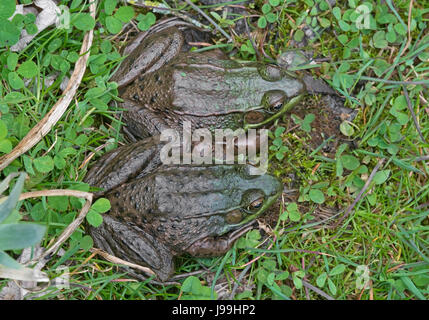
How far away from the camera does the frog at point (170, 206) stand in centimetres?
299

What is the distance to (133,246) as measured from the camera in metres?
3.05

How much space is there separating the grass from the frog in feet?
0.57

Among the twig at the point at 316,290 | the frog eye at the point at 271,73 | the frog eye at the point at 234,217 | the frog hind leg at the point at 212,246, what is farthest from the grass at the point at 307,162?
the frog eye at the point at 271,73

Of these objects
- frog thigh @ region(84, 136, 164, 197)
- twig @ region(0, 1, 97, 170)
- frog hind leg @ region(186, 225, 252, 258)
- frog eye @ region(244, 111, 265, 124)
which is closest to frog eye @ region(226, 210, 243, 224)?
frog hind leg @ region(186, 225, 252, 258)

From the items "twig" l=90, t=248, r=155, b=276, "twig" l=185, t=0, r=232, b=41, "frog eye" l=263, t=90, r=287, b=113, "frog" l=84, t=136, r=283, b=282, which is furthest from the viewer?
"twig" l=185, t=0, r=232, b=41

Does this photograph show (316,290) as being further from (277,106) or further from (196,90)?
(196,90)

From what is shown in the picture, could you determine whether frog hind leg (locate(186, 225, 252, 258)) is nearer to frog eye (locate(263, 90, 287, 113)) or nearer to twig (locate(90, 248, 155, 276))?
twig (locate(90, 248, 155, 276))

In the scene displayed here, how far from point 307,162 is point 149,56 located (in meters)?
1.54

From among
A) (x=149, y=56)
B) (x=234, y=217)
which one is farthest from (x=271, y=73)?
(x=234, y=217)

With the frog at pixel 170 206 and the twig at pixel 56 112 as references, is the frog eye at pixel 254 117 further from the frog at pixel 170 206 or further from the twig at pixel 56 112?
the twig at pixel 56 112

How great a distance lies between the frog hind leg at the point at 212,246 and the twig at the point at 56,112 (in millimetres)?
1388

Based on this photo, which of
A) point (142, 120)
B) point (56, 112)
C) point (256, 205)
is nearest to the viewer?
point (256, 205)

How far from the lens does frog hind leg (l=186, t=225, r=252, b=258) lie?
309cm
